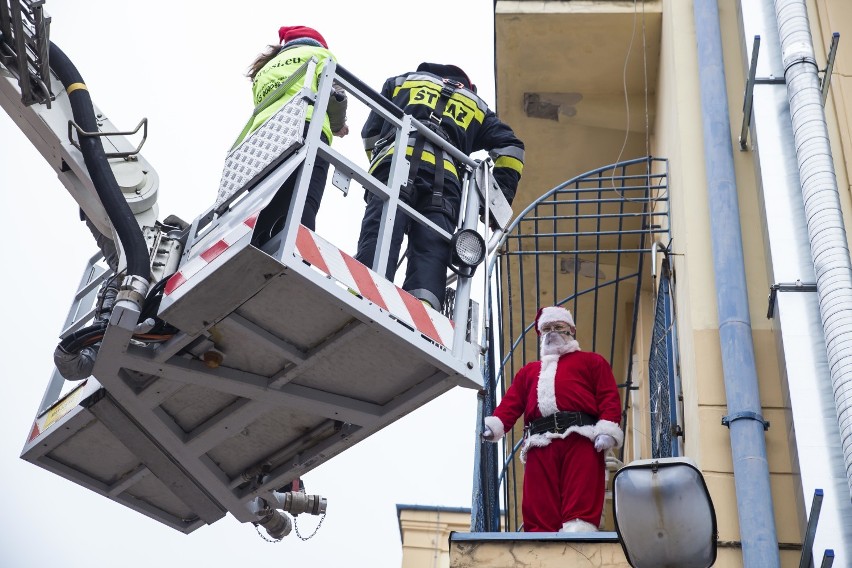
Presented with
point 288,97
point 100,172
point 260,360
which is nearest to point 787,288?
point 260,360

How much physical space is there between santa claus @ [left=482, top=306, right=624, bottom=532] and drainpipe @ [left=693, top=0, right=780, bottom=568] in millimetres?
932

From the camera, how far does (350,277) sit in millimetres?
5457

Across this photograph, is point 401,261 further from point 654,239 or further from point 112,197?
point 654,239

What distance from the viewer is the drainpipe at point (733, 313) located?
5.48 metres

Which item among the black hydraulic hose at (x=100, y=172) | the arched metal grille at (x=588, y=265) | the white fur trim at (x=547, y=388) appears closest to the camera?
the black hydraulic hose at (x=100, y=172)

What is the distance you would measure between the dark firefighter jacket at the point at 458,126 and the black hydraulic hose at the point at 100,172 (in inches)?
58.3

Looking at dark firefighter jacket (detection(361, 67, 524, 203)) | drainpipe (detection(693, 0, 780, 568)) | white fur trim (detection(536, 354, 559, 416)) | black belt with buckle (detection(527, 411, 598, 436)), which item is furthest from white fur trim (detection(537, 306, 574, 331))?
drainpipe (detection(693, 0, 780, 568))

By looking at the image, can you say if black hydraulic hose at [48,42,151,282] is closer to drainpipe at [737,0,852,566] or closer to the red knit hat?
the red knit hat

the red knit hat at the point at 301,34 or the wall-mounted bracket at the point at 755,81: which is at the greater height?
the red knit hat at the point at 301,34

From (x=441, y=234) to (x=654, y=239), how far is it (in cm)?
341

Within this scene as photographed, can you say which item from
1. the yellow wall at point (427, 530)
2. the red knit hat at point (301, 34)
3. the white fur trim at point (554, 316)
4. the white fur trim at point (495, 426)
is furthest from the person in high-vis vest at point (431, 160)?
the yellow wall at point (427, 530)

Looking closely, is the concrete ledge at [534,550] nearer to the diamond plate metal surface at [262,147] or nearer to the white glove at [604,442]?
the white glove at [604,442]

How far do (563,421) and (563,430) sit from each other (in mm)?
57

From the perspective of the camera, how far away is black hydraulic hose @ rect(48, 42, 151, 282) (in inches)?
239
